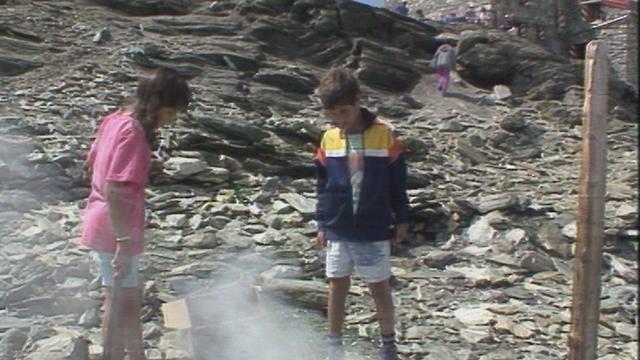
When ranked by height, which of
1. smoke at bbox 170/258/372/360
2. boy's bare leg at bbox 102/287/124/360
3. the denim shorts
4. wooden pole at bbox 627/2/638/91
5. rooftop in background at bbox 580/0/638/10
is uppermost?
rooftop in background at bbox 580/0/638/10

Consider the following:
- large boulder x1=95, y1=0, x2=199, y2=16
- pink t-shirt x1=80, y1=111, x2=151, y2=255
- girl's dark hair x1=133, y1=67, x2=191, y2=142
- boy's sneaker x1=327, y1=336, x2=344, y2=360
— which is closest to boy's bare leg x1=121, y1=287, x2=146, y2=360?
pink t-shirt x1=80, y1=111, x2=151, y2=255

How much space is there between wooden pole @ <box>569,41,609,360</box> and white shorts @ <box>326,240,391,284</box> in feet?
3.03

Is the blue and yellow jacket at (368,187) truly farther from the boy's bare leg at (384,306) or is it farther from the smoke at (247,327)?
the smoke at (247,327)

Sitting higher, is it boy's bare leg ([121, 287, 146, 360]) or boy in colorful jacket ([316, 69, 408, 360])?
boy in colorful jacket ([316, 69, 408, 360])

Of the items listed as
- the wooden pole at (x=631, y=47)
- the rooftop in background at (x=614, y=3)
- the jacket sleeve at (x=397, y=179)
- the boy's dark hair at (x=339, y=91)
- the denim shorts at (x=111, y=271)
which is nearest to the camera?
the denim shorts at (x=111, y=271)

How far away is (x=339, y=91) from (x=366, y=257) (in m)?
0.83

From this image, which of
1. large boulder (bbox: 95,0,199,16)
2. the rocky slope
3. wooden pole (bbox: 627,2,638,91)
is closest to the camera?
the rocky slope

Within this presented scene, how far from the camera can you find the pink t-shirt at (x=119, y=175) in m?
3.49

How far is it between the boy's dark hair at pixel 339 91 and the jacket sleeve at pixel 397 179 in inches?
11.5

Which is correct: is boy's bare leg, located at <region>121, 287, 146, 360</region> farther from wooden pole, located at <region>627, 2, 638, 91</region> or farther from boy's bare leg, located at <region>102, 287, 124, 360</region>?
wooden pole, located at <region>627, 2, 638, 91</region>

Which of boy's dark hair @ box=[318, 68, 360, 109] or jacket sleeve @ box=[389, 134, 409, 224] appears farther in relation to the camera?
jacket sleeve @ box=[389, 134, 409, 224]

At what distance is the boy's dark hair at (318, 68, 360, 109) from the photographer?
3.93 metres

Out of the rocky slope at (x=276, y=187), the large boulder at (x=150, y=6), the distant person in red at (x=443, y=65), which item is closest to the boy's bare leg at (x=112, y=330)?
the rocky slope at (x=276, y=187)

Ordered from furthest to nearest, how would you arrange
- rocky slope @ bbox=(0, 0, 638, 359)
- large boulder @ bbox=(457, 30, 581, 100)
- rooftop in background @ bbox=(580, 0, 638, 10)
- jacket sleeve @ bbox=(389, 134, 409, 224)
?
rooftop in background @ bbox=(580, 0, 638, 10), large boulder @ bbox=(457, 30, 581, 100), rocky slope @ bbox=(0, 0, 638, 359), jacket sleeve @ bbox=(389, 134, 409, 224)
